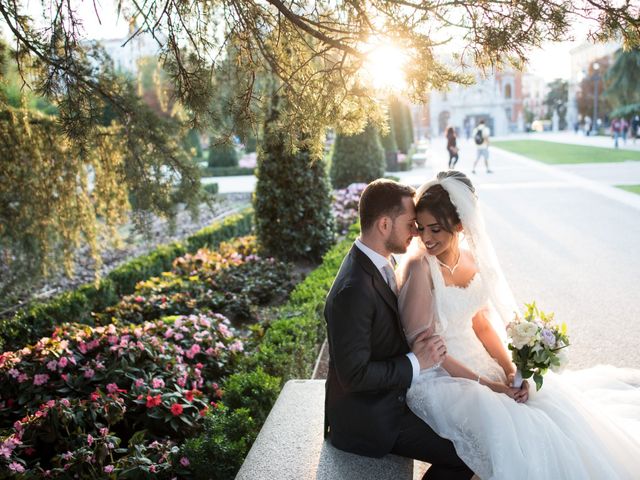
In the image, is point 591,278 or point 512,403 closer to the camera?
point 512,403

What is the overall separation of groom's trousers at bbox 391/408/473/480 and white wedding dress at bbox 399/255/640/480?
2.0 inches

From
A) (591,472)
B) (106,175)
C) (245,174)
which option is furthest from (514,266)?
(245,174)

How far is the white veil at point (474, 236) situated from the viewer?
296cm

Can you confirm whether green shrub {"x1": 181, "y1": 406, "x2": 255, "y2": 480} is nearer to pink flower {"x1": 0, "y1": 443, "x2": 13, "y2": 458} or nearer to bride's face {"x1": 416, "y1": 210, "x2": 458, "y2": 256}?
pink flower {"x1": 0, "y1": 443, "x2": 13, "y2": 458}

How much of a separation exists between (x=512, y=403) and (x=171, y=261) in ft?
23.4

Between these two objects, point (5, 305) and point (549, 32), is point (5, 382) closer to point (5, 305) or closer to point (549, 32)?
→ point (549, 32)

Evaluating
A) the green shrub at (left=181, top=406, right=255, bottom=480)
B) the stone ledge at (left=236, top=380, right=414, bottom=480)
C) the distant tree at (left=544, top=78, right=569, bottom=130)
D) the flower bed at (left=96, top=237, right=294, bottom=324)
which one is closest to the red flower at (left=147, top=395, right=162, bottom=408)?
the green shrub at (left=181, top=406, right=255, bottom=480)

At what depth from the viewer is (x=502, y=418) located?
107 inches

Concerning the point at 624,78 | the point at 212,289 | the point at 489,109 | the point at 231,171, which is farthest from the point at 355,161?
the point at 489,109

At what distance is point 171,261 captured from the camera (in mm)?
9188

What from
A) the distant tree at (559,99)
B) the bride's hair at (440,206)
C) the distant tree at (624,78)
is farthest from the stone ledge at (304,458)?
the distant tree at (559,99)

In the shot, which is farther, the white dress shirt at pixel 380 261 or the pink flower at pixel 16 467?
the pink flower at pixel 16 467

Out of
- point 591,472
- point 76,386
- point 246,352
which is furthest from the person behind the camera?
point 246,352

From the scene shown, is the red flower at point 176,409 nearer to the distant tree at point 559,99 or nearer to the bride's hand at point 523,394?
the bride's hand at point 523,394
